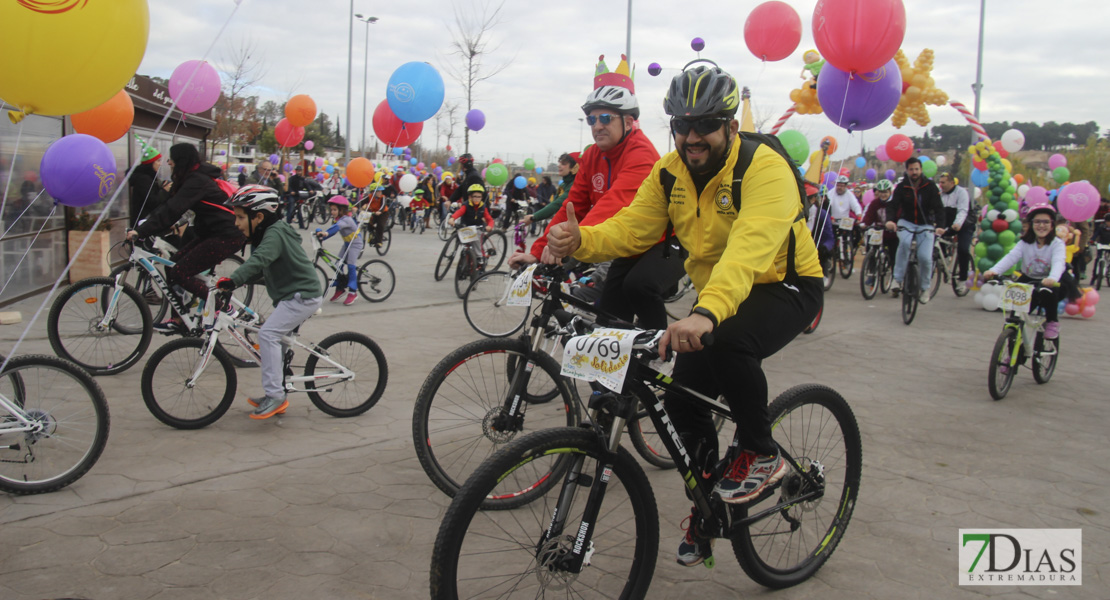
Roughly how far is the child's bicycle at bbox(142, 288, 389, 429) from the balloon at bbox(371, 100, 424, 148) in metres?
7.02

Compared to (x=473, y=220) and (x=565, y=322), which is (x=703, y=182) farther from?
(x=473, y=220)

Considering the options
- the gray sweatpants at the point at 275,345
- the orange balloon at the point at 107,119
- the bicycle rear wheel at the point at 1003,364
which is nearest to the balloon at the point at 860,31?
the bicycle rear wheel at the point at 1003,364

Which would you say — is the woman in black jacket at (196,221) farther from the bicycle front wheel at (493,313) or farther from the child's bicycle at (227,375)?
the bicycle front wheel at (493,313)

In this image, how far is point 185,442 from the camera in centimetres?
488

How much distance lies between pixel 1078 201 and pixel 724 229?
1214 cm

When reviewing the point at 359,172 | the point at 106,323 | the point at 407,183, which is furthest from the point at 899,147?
the point at 407,183

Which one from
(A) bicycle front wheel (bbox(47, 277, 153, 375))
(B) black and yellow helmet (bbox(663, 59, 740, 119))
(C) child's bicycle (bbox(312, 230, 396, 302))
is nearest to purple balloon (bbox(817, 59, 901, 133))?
(B) black and yellow helmet (bbox(663, 59, 740, 119))

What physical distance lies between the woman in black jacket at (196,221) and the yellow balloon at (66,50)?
2905 millimetres

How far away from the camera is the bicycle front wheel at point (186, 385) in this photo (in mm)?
5027

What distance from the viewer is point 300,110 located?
14.5 meters

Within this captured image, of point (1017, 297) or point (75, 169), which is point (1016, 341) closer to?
point (1017, 297)

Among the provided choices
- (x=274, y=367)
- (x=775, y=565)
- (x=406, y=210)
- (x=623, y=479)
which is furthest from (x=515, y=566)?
(x=406, y=210)

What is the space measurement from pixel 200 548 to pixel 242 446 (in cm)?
147

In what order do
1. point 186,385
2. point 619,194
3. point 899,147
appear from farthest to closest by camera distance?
point 899,147 < point 186,385 < point 619,194
